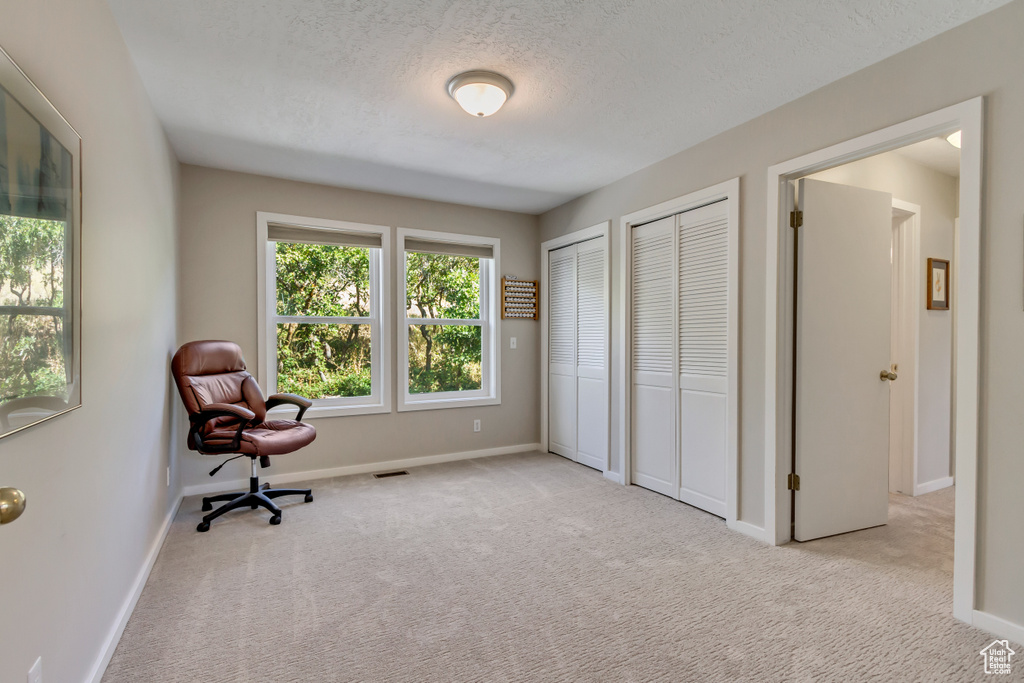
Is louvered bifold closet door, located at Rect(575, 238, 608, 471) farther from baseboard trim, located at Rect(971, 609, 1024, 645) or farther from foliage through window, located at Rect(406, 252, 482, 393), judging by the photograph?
baseboard trim, located at Rect(971, 609, 1024, 645)

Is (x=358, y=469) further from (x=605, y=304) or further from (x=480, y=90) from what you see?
(x=480, y=90)

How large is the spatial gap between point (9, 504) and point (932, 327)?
16.1 feet

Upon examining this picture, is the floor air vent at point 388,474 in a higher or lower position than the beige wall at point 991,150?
lower

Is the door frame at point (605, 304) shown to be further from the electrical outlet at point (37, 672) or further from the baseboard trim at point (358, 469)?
the electrical outlet at point (37, 672)

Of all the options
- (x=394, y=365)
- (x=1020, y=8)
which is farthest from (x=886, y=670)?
(x=394, y=365)

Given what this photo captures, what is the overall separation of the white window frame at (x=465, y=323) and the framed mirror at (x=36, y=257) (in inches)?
117

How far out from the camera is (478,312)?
4.99 meters

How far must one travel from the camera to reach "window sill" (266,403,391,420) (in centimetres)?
403

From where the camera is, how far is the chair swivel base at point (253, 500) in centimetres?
305

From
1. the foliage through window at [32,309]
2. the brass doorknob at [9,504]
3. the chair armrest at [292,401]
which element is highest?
the foliage through window at [32,309]

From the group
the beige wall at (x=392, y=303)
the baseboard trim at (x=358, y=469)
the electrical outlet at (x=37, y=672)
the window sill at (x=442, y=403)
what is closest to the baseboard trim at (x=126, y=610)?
the electrical outlet at (x=37, y=672)

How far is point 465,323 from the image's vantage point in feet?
16.0

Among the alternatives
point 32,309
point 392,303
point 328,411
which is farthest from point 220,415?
point 32,309

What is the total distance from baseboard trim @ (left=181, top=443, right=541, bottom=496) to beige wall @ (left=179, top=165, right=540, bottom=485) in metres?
0.04
